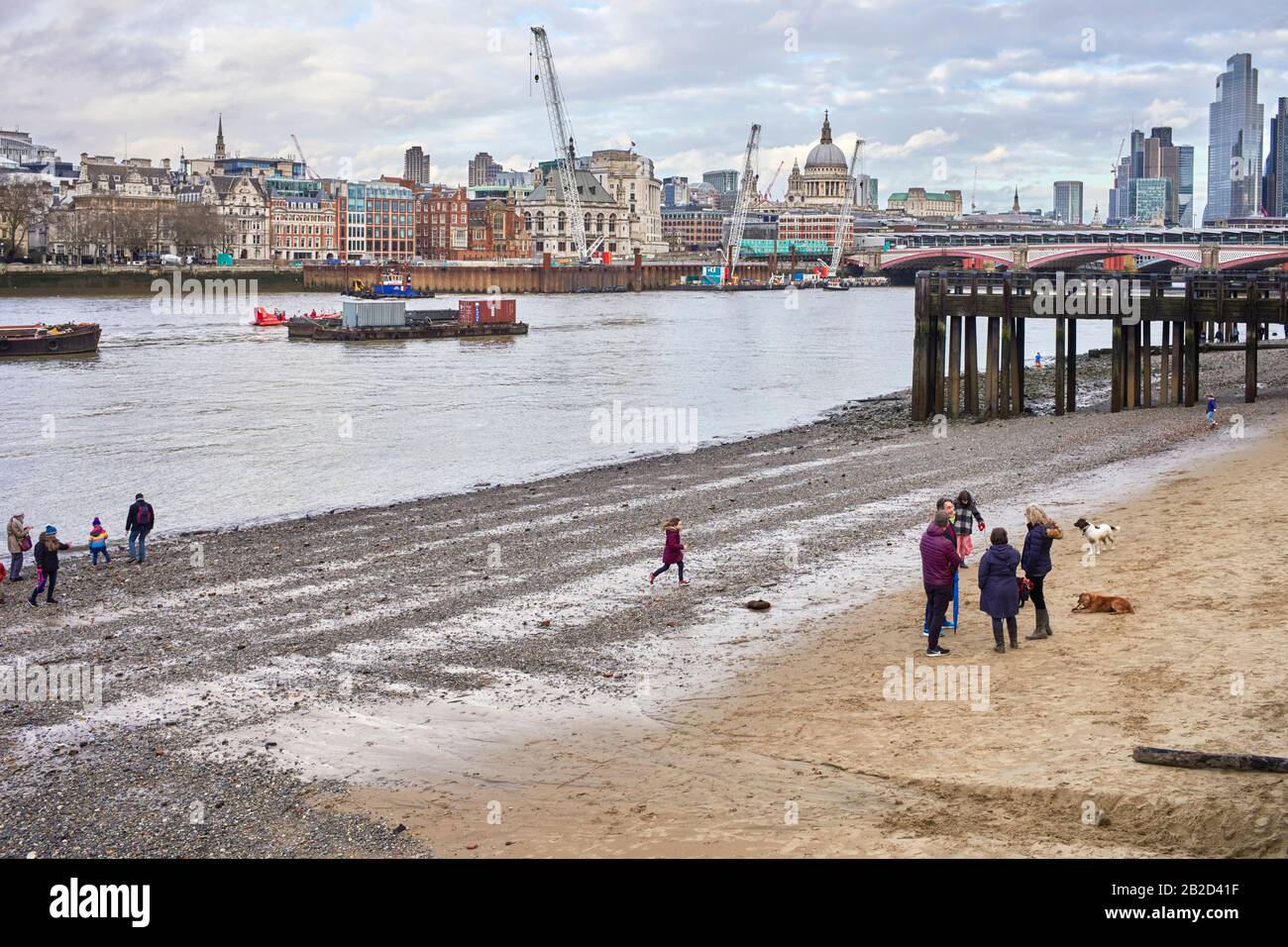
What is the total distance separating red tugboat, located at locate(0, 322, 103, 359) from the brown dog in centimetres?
6229

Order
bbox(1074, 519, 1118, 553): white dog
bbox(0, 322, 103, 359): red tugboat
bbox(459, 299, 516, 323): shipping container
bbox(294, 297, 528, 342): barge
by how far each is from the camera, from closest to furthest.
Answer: bbox(1074, 519, 1118, 553): white dog → bbox(0, 322, 103, 359): red tugboat → bbox(294, 297, 528, 342): barge → bbox(459, 299, 516, 323): shipping container

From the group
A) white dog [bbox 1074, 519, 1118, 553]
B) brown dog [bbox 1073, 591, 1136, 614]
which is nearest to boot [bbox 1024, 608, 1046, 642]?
brown dog [bbox 1073, 591, 1136, 614]

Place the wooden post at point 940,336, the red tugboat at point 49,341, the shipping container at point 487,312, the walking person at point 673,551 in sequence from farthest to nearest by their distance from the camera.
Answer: the shipping container at point 487,312, the red tugboat at point 49,341, the wooden post at point 940,336, the walking person at point 673,551

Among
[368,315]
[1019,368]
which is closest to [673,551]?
[1019,368]

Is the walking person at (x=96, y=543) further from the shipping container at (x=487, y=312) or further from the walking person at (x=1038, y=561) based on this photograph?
the shipping container at (x=487, y=312)

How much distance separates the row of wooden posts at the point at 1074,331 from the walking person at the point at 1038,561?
2051 cm

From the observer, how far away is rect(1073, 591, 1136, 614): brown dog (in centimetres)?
1376

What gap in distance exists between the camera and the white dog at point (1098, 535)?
16.6m

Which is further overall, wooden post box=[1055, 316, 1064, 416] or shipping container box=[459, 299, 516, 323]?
shipping container box=[459, 299, 516, 323]

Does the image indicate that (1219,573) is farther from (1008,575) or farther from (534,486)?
(534,486)
